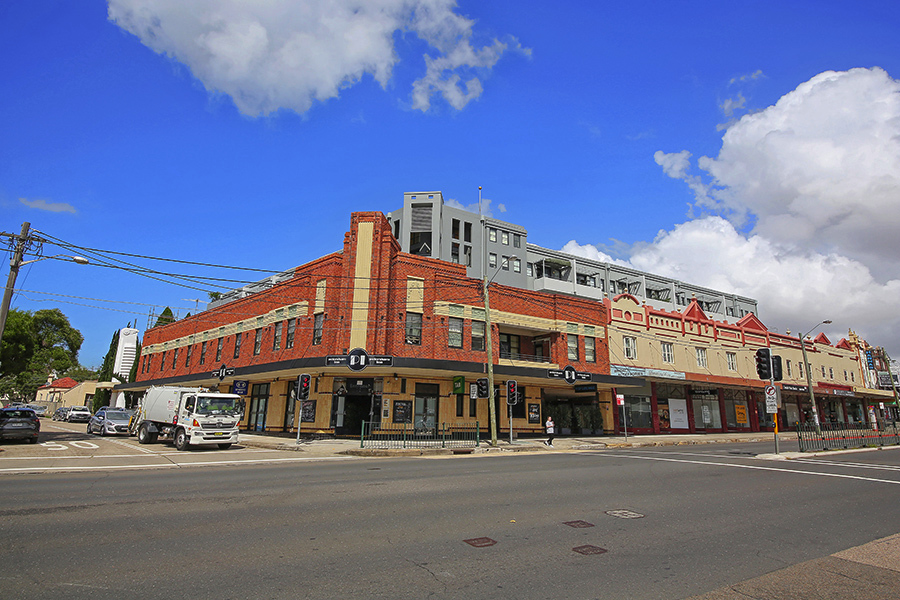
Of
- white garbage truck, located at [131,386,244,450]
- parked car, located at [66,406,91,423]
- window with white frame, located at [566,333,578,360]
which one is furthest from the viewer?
parked car, located at [66,406,91,423]

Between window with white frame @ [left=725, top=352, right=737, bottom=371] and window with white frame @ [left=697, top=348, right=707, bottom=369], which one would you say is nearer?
window with white frame @ [left=697, top=348, right=707, bottom=369]

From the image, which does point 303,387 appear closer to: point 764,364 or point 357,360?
point 357,360

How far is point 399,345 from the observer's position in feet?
94.4

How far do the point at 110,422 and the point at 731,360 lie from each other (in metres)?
48.2

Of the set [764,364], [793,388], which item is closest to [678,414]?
[793,388]

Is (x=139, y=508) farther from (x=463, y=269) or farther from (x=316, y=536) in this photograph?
(x=463, y=269)

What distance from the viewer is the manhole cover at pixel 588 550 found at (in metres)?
6.39

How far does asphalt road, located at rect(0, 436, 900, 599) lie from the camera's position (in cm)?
517

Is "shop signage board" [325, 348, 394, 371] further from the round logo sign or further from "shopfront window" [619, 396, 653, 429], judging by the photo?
"shopfront window" [619, 396, 653, 429]

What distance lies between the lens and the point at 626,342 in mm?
38688

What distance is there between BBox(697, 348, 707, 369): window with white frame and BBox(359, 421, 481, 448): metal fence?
2317cm

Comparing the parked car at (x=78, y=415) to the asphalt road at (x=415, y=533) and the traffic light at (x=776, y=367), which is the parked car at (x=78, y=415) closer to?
the asphalt road at (x=415, y=533)

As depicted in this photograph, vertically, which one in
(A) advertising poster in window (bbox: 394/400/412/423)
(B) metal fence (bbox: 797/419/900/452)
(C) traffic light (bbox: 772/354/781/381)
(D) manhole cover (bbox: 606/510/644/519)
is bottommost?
(D) manhole cover (bbox: 606/510/644/519)

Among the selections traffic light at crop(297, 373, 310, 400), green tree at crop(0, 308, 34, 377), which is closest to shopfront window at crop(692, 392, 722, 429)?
traffic light at crop(297, 373, 310, 400)
